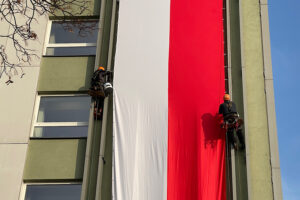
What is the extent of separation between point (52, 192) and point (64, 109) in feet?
A: 8.79

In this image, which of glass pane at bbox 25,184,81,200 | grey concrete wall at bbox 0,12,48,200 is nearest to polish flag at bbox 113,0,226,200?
glass pane at bbox 25,184,81,200

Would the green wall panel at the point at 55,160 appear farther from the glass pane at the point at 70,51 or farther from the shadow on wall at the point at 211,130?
the shadow on wall at the point at 211,130

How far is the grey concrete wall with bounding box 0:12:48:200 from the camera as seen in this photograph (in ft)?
43.0

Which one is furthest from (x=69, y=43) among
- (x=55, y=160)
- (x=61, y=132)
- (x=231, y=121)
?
(x=231, y=121)

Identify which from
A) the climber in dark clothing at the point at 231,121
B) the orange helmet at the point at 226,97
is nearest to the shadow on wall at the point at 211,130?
the climber in dark clothing at the point at 231,121

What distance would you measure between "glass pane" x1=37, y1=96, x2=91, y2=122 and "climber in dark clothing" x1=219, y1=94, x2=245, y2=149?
165 inches

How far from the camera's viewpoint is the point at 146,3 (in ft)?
51.0

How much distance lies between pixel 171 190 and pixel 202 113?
2457 millimetres

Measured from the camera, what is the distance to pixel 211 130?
1326 cm

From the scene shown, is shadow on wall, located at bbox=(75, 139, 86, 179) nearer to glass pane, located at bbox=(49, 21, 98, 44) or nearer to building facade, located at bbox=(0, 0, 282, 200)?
building facade, located at bbox=(0, 0, 282, 200)

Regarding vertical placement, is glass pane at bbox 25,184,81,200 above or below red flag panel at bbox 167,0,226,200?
below

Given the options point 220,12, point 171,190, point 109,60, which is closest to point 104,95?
point 109,60

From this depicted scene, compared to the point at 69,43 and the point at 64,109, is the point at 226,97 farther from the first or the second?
the point at 69,43

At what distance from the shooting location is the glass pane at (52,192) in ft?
43.3
